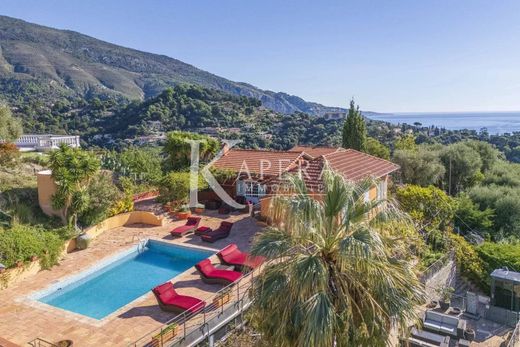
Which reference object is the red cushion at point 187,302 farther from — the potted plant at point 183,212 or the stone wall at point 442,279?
the potted plant at point 183,212

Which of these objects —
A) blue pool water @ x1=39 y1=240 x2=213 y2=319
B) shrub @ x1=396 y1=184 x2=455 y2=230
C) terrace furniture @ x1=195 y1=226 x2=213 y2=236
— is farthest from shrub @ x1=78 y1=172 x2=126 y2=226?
shrub @ x1=396 y1=184 x2=455 y2=230

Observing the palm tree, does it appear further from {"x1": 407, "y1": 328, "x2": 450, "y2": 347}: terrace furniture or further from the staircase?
the staircase

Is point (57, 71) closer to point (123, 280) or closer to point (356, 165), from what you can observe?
point (356, 165)

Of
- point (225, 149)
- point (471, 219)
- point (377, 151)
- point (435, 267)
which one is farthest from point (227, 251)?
point (377, 151)

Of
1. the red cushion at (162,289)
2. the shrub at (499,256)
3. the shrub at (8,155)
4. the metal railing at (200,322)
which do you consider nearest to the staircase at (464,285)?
the shrub at (499,256)

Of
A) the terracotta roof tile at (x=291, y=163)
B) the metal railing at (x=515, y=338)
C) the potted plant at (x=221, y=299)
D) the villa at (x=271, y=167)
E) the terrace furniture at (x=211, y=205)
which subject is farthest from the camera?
the terrace furniture at (x=211, y=205)

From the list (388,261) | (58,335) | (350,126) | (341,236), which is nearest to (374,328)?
(388,261)

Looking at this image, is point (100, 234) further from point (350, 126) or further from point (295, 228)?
point (350, 126)
